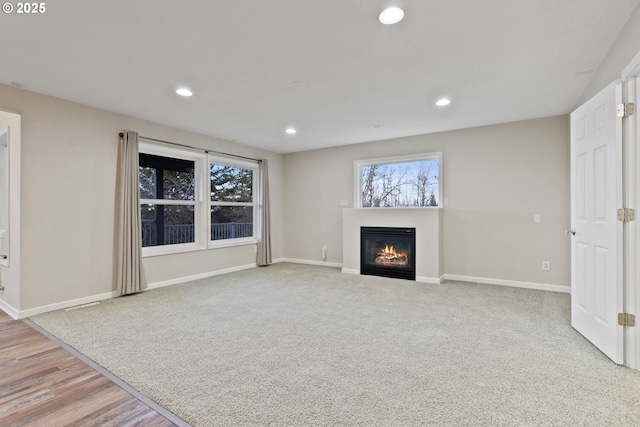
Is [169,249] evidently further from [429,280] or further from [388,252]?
[429,280]

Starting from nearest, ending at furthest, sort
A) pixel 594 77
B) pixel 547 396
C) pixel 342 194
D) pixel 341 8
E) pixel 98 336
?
pixel 547 396
pixel 341 8
pixel 98 336
pixel 594 77
pixel 342 194

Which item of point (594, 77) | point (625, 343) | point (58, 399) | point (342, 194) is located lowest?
point (58, 399)

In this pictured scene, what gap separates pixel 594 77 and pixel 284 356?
3.81 m

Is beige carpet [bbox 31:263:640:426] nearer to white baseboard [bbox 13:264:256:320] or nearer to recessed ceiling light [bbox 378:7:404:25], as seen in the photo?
white baseboard [bbox 13:264:256:320]

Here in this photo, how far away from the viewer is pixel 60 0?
1.87 meters

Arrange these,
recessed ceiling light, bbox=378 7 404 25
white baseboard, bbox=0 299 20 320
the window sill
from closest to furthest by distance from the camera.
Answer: recessed ceiling light, bbox=378 7 404 25 → white baseboard, bbox=0 299 20 320 → the window sill

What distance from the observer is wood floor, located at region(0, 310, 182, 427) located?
Result: 1623 mm

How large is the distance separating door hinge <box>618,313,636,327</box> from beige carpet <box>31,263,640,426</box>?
→ 33 cm

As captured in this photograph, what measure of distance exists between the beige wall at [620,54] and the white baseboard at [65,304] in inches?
220

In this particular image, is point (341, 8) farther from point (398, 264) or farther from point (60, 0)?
point (398, 264)

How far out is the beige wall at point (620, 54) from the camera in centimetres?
201

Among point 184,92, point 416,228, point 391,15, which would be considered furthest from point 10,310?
point 416,228

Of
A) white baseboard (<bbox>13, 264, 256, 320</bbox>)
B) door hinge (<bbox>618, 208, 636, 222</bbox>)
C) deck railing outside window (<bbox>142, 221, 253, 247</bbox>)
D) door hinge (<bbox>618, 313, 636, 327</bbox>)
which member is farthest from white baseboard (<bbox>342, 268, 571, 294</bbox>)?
white baseboard (<bbox>13, 264, 256, 320</bbox>)

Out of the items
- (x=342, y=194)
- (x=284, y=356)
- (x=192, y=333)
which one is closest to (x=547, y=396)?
(x=284, y=356)
